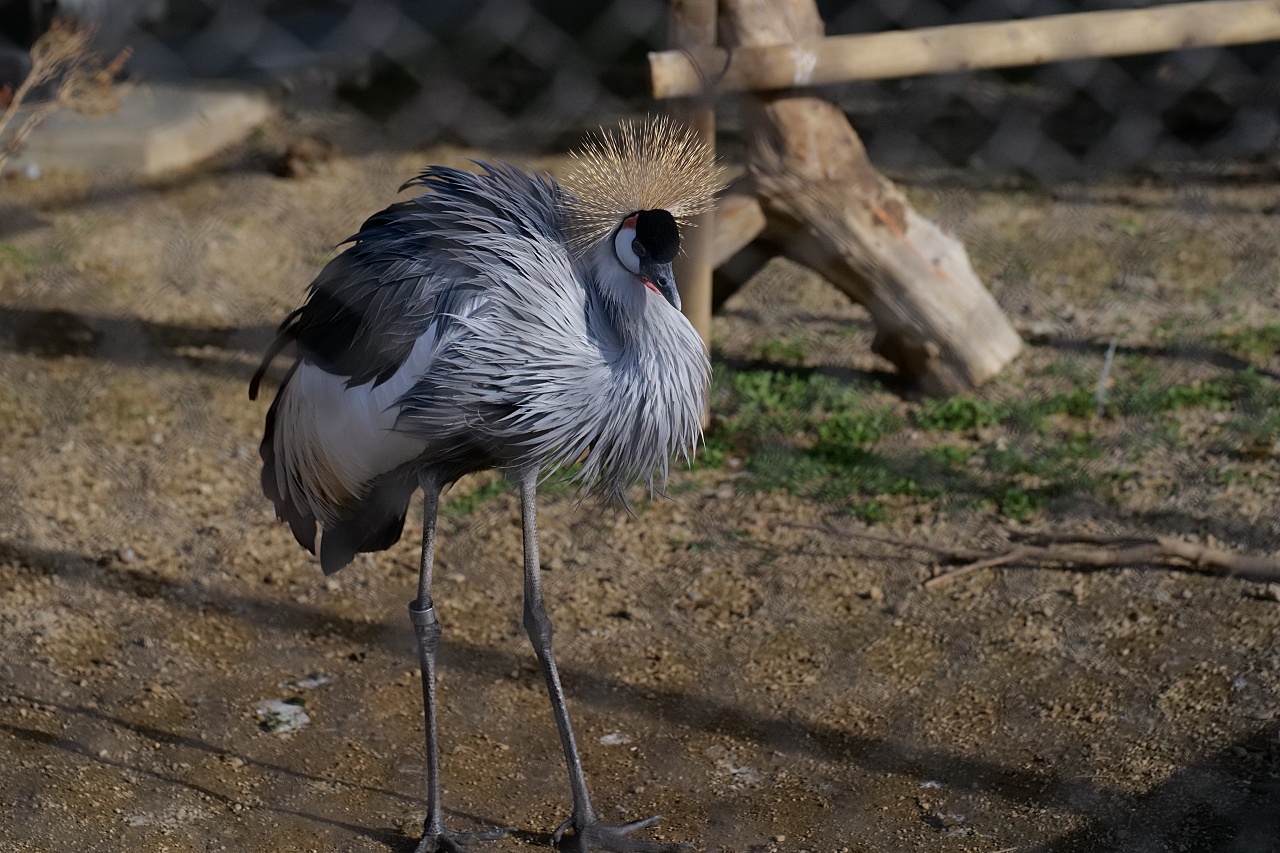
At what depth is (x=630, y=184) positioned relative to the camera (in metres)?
1.70

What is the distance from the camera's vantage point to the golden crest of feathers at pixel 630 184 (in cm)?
170

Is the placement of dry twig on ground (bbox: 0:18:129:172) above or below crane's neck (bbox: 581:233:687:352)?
above

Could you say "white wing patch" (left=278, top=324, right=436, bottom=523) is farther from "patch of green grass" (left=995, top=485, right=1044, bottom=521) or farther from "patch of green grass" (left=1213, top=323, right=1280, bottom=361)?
"patch of green grass" (left=1213, top=323, right=1280, bottom=361)

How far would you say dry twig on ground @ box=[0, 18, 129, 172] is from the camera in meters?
2.61

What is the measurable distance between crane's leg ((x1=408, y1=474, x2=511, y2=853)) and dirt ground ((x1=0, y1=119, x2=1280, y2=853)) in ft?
0.16

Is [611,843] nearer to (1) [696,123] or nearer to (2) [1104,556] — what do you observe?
(2) [1104,556]

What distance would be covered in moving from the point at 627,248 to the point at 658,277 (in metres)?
0.05

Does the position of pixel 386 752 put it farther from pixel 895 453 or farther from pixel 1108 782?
pixel 895 453

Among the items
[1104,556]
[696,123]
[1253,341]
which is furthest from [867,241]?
[1253,341]

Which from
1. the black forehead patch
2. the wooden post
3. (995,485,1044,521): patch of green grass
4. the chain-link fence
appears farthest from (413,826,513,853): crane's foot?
the chain-link fence

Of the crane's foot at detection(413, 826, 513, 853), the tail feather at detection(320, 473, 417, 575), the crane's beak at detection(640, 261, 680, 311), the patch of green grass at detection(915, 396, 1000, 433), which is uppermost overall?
the crane's beak at detection(640, 261, 680, 311)

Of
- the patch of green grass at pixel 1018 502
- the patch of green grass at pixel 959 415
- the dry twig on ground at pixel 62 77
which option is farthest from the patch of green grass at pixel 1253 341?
the dry twig on ground at pixel 62 77

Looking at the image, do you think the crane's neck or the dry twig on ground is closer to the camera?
the crane's neck

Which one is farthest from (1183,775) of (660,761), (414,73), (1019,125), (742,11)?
(414,73)
